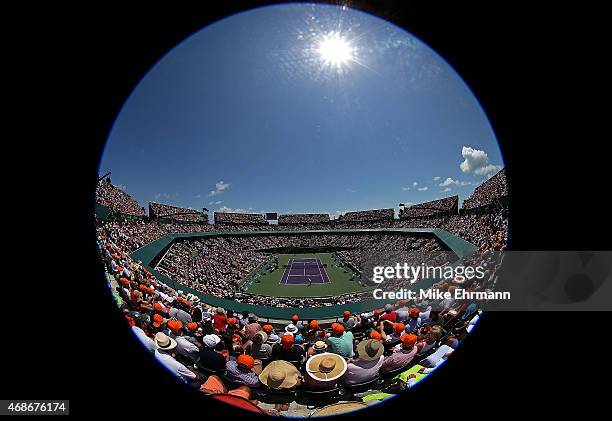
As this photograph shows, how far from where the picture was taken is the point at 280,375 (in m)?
3.11

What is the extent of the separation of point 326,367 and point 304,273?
1809 centimetres

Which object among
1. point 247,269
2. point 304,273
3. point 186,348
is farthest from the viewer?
point 247,269

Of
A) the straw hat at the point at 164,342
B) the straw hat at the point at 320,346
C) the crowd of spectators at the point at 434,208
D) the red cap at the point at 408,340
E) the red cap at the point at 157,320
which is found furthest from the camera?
the crowd of spectators at the point at 434,208

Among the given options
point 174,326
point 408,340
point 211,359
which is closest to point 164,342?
point 211,359

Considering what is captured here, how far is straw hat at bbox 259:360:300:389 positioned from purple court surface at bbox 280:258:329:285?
14.3 m

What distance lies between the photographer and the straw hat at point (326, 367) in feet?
9.59

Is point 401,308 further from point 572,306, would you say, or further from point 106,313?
point 106,313

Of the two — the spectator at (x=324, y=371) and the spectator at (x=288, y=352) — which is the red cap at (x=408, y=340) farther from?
the spectator at (x=288, y=352)

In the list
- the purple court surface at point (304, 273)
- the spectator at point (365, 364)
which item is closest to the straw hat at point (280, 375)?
the spectator at point (365, 364)

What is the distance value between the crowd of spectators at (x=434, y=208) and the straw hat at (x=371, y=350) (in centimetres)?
1687

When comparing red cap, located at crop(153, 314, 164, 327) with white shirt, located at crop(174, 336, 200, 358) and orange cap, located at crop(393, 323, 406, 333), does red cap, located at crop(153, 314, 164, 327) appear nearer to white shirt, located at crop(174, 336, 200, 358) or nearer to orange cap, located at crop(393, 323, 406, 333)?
white shirt, located at crop(174, 336, 200, 358)

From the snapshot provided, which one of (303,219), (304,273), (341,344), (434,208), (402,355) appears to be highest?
(303,219)

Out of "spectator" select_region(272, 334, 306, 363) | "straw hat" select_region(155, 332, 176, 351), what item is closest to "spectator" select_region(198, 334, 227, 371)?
"straw hat" select_region(155, 332, 176, 351)

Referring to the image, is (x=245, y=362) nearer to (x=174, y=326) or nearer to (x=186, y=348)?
(x=186, y=348)
